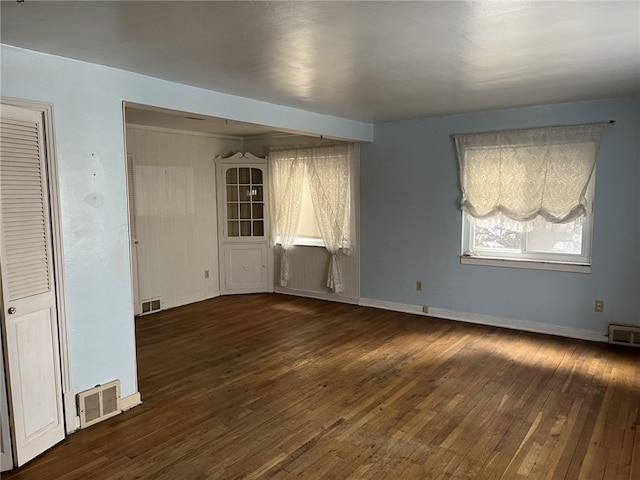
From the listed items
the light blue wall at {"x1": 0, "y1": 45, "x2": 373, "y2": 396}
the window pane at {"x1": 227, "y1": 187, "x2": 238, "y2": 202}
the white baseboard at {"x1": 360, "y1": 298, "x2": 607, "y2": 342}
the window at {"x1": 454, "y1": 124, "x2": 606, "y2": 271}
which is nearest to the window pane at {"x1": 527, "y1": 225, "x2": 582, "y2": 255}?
the window at {"x1": 454, "y1": 124, "x2": 606, "y2": 271}

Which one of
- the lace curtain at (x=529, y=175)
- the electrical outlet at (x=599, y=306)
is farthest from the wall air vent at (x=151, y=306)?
the electrical outlet at (x=599, y=306)

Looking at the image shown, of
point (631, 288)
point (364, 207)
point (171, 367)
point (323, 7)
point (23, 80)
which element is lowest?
point (171, 367)

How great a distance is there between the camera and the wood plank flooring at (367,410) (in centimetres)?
261

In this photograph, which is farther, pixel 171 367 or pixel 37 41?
pixel 171 367

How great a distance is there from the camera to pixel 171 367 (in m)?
4.10

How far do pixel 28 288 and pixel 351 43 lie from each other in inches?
90.4

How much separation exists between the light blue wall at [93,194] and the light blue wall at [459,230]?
313cm

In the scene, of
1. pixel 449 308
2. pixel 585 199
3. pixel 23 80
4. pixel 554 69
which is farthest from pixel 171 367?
pixel 585 199

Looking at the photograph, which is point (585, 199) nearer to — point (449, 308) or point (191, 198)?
point (449, 308)

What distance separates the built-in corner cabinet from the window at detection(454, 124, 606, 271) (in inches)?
117

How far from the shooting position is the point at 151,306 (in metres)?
5.92

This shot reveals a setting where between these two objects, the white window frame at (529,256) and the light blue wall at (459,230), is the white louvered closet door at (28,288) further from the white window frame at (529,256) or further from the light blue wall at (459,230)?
the white window frame at (529,256)

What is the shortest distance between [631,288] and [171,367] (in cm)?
432

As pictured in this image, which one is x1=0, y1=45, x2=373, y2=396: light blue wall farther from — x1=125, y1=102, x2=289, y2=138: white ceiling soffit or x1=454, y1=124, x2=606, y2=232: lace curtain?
x1=454, y1=124, x2=606, y2=232: lace curtain
